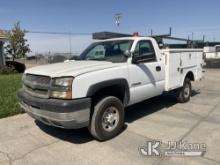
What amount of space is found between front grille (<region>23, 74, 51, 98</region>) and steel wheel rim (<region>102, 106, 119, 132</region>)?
3.74 ft

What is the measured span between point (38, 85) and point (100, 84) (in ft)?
3.68

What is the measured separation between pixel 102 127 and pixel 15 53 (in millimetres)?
27872

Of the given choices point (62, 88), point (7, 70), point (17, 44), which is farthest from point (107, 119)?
point (17, 44)

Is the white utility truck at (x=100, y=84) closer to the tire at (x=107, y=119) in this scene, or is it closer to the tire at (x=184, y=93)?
the tire at (x=107, y=119)

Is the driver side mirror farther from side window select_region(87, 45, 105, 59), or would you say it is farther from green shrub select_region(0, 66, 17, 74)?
green shrub select_region(0, 66, 17, 74)

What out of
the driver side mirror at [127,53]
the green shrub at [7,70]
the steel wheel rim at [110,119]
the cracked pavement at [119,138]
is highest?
the driver side mirror at [127,53]

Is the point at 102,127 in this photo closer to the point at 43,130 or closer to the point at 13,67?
the point at 43,130

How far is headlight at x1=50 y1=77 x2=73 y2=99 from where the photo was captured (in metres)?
4.00

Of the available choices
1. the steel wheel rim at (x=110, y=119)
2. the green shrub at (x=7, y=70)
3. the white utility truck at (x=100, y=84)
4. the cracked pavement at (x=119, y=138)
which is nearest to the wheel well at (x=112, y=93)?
the white utility truck at (x=100, y=84)

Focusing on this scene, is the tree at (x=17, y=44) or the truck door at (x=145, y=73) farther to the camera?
the tree at (x=17, y=44)

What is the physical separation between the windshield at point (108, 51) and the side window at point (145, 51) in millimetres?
233

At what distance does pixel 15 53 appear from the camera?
29688 mm

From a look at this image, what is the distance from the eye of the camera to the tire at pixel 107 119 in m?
4.42

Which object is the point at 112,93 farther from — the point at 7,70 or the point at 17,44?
the point at 17,44
